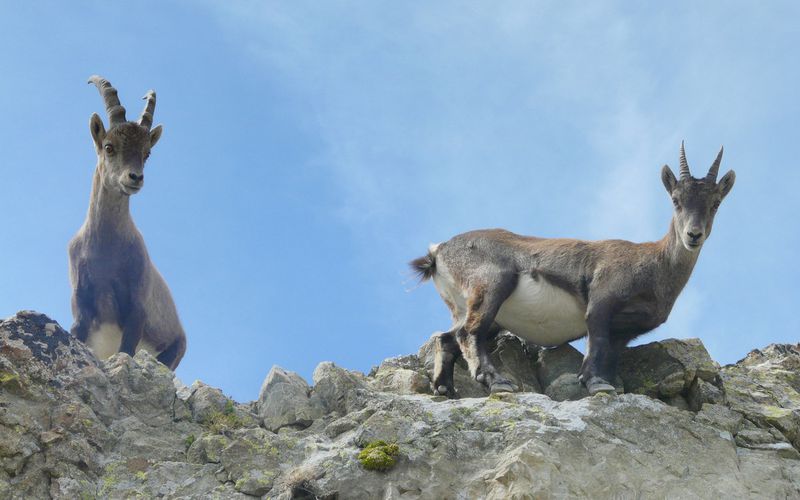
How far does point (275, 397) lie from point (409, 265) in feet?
11.2

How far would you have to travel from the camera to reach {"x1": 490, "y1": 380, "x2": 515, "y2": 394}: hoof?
41.4ft

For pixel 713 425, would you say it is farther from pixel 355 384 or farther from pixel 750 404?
pixel 355 384

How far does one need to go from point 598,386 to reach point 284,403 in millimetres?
3729

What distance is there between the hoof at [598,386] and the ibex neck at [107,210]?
263 inches

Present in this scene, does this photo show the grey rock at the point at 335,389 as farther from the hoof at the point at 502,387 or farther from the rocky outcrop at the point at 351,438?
the hoof at the point at 502,387

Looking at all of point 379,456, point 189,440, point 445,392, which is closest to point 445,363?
point 445,392

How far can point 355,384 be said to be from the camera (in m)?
12.5

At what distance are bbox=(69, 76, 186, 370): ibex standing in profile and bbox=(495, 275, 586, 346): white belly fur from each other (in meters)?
5.02

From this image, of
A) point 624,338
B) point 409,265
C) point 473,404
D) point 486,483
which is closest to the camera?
point 486,483

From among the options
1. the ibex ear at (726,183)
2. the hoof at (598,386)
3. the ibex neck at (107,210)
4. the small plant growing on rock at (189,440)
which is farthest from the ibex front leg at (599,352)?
the ibex neck at (107,210)

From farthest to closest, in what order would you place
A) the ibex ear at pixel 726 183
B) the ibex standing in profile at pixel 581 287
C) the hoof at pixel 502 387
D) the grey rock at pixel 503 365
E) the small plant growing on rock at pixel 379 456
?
the ibex ear at pixel 726 183
the grey rock at pixel 503 365
the ibex standing in profile at pixel 581 287
the hoof at pixel 502 387
the small plant growing on rock at pixel 379 456

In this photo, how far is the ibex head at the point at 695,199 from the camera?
1315 cm

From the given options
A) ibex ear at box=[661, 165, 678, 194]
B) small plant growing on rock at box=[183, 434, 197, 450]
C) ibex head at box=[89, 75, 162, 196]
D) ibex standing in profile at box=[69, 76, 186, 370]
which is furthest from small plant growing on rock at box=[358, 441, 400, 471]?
ibex ear at box=[661, 165, 678, 194]

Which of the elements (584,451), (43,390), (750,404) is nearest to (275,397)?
(43,390)
